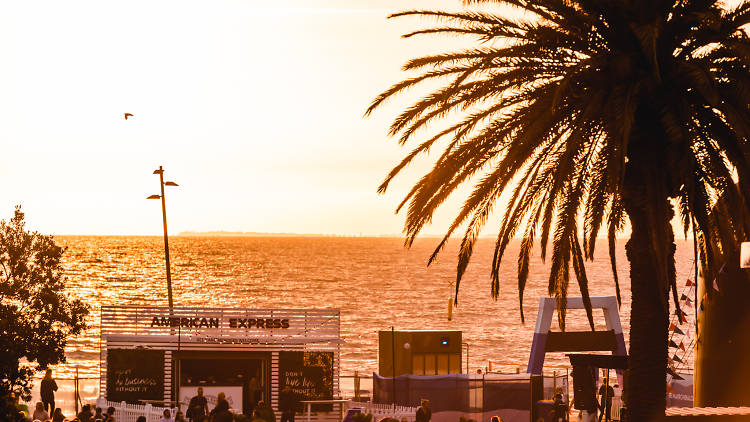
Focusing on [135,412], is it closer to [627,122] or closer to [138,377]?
[138,377]

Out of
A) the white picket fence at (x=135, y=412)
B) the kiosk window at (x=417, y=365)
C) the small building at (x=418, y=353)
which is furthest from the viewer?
the kiosk window at (x=417, y=365)

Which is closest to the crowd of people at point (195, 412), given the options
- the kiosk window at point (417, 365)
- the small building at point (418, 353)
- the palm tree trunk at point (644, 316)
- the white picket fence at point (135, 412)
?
the white picket fence at point (135, 412)

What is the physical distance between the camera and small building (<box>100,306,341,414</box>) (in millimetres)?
32562

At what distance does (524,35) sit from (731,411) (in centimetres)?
836

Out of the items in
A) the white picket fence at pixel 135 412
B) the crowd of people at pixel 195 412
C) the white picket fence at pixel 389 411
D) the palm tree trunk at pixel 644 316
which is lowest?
the white picket fence at pixel 135 412

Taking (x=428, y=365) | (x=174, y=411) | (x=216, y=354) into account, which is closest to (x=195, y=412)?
(x=174, y=411)

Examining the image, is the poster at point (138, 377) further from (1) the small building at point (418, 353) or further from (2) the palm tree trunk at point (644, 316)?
(2) the palm tree trunk at point (644, 316)

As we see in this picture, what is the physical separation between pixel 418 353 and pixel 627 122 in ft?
64.0

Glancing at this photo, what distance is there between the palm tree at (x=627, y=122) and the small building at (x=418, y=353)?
15.1 metres

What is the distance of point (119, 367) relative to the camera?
32656 mm

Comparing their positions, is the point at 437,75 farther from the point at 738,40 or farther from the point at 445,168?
the point at 738,40

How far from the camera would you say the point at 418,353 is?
34062 mm

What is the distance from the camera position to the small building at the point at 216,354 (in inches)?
1282

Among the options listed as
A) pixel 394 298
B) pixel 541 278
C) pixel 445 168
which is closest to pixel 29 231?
pixel 445 168
